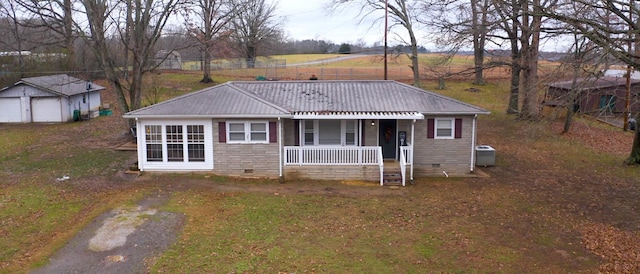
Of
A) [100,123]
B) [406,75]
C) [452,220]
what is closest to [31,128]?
[100,123]

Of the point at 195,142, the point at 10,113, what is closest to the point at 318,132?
the point at 195,142

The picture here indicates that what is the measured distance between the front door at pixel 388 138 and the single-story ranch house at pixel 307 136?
0.04 m

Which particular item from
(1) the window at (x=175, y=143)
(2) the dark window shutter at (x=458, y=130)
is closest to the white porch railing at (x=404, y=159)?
(2) the dark window shutter at (x=458, y=130)

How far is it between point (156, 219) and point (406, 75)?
43585 mm

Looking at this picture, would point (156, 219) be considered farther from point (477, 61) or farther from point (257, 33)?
point (257, 33)

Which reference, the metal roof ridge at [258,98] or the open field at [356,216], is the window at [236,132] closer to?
the metal roof ridge at [258,98]

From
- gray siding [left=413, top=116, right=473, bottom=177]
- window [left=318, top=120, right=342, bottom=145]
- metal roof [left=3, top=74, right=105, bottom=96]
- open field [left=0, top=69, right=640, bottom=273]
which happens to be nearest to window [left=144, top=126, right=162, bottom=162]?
open field [left=0, top=69, right=640, bottom=273]

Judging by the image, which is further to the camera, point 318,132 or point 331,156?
point 318,132

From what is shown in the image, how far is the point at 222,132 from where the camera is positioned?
18.0 meters

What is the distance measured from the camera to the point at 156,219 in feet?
44.1

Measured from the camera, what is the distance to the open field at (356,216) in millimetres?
10844

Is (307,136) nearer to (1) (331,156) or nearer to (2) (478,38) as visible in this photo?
(1) (331,156)

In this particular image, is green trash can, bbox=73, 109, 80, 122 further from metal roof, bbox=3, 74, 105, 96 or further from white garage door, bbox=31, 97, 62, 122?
metal roof, bbox=3, 74, 105, 96

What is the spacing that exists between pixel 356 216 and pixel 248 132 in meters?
5.89
